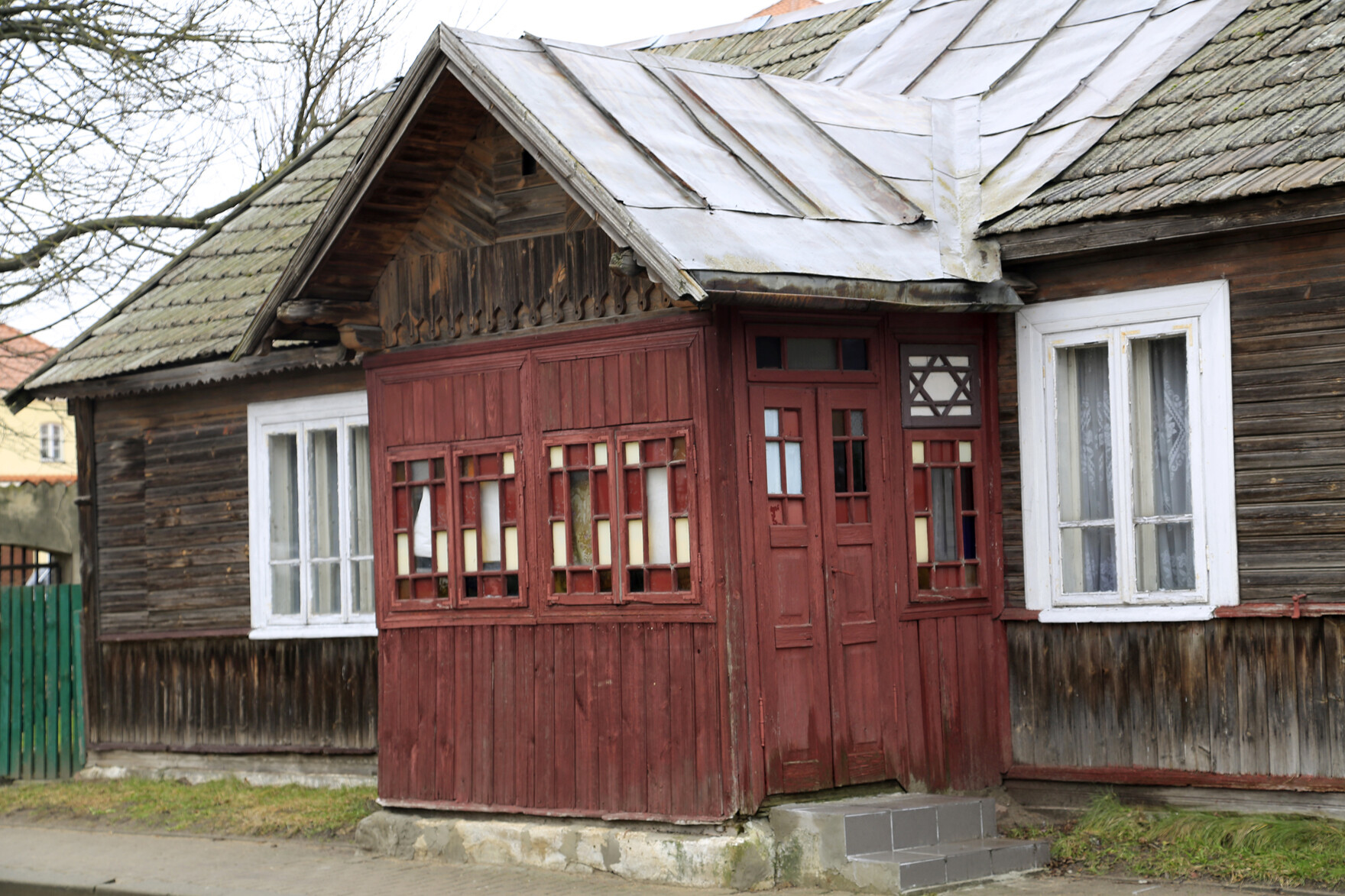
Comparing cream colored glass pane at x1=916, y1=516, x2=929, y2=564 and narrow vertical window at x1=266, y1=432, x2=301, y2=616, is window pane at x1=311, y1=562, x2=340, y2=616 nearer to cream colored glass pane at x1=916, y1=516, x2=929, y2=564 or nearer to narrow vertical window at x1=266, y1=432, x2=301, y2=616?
narrow vertical window at x1=266, y1=432, x2=301, y2=616

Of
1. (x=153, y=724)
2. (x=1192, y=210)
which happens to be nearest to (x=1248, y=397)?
(x=1192, y=210)

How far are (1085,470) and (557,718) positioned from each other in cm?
327

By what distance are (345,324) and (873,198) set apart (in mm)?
3246

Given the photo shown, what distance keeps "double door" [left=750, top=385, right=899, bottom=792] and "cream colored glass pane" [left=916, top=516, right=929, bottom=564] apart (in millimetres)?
270

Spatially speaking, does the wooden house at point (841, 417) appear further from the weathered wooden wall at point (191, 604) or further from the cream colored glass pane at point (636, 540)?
the weathered wooden wall at point (191, 604)

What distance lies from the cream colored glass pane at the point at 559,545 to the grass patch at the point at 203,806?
265cm

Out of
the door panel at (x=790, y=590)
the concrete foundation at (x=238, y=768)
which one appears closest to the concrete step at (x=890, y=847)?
the door panel at (x=790, y=590)

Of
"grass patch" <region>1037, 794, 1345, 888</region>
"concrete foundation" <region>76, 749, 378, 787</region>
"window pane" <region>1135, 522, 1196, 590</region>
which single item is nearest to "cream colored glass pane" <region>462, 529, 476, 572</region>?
"concrete foundation" <region>76, 749, 378, 787</region>

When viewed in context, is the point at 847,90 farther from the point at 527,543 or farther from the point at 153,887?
the point at 153,887

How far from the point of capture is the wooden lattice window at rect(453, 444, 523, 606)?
391 inches

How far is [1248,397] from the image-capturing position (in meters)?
8.92

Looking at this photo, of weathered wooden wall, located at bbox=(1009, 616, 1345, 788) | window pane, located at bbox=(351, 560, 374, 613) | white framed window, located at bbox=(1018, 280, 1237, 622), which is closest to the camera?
weathered wooden wall, located at bbox=(1009, 616, 1345, 788)

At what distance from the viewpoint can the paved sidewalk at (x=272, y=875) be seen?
8555 mm

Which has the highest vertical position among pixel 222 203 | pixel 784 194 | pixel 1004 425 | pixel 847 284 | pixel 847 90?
pixel 222 203
